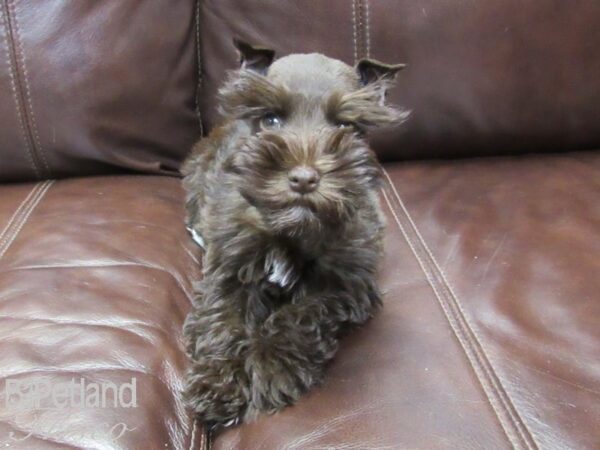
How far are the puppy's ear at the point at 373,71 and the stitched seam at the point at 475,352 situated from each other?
0.40 metres

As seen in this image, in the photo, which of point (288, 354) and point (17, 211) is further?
point (17, 211)

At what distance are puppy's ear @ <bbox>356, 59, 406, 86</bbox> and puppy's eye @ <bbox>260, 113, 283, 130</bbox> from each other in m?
0.24

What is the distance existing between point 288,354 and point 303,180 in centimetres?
33

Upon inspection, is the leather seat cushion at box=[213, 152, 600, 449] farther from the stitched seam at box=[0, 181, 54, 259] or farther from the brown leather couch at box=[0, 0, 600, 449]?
the stitched seam at box=[0, 181, 54, 259]

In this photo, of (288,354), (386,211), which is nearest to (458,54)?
(386,211)

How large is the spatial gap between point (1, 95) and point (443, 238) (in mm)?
1229

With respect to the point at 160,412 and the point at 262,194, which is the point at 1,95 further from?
the point at 160,412

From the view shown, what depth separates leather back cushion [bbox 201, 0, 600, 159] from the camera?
1858 mm

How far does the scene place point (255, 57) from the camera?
1410 millimetres

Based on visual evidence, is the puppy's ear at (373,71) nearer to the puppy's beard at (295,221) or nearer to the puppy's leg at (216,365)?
the puppy's beard at (295,221)

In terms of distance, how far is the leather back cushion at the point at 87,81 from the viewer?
1767 mm

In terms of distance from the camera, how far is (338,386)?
3.74ft

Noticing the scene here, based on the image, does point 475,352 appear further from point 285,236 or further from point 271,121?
point 271,121

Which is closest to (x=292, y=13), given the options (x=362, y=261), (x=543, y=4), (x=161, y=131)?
(x=161, y=131)
